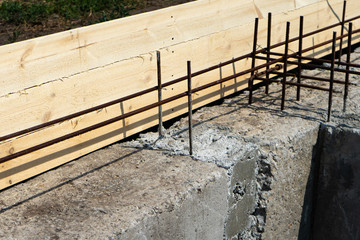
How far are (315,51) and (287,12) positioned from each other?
Answer: 2.52 ft

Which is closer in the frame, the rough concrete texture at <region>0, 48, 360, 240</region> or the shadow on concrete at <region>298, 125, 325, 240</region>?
the rough concrete texture at <region>0, 48, 360, 240</region>

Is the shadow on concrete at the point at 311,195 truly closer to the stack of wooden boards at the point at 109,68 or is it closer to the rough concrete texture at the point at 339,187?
the rough concrete texture at the point at 339,187

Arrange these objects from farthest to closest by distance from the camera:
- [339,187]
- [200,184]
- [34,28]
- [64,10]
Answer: [64,10], [34,28], [339,187], [200,184]

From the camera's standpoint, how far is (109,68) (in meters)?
3.89

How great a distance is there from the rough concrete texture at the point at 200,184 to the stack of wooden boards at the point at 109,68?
142 mm

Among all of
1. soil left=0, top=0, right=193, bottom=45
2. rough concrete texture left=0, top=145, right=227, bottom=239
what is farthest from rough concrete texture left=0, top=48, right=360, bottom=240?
soil left=0, top=0, right=193, bottom=45

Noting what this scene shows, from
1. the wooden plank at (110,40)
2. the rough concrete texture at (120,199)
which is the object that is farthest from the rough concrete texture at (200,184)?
the wooden plank at (110,40)

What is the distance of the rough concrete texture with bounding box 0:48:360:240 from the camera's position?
119 inches

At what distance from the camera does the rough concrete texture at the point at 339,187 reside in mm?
4211

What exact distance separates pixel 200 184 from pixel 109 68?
1165 millimetres

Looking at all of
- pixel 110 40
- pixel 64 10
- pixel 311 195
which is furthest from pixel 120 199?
pixel 64 10

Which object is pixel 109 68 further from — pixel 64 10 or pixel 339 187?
pixel 339 187

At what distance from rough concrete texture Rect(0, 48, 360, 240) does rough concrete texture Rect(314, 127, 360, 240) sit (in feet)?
0.32

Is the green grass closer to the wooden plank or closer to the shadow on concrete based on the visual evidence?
the wooden plank
